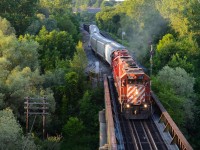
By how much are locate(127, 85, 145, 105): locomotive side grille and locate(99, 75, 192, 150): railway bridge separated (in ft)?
6.01

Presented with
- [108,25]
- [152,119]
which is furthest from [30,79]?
[108,25]

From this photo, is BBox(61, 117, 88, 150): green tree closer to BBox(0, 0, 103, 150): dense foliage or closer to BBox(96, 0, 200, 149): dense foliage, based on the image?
BBox(0, 0, 103, 150): dense foliage

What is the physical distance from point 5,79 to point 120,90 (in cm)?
1164

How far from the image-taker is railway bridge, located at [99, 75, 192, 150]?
21.1m

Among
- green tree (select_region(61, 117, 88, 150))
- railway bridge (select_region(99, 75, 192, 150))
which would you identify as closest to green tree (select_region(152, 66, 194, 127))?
railway bridge (select_region(99, 75, 192, 150))

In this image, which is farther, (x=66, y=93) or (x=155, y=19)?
(x=155, y=19)

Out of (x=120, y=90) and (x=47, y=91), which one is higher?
(x=120, y=90)

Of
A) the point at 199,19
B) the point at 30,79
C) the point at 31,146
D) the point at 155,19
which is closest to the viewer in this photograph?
the point at 31,146

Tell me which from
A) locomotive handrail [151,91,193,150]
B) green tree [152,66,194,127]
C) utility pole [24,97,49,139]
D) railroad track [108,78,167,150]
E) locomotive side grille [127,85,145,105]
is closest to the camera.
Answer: locomotive handrail [151,91,193,150]

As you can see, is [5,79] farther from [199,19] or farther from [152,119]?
[199,19]

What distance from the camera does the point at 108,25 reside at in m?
105

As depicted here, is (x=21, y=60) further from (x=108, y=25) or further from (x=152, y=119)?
(x=108, y=25)

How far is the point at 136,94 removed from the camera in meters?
25.0

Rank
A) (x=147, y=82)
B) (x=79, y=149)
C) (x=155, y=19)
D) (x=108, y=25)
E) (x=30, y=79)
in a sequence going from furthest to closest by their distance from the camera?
(x=108, y=25) < (x=155, y=19) < (x=30, y=79) < (x=79, y=149) < (x=147, y=82)
